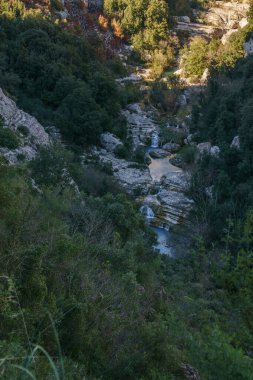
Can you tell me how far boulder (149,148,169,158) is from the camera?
33.8m

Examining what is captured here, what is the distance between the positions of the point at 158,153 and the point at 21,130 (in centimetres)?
1335

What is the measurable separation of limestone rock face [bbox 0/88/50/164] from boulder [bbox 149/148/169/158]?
10.6 metres

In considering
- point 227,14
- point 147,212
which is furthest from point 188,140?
point 227,14

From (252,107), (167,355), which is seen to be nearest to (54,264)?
(167,355)

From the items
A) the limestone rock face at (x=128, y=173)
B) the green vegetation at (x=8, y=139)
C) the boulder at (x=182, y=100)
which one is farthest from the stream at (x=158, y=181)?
the boulder at (x=182, y=100)

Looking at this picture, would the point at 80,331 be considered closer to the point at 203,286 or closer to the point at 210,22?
the point at 203,286

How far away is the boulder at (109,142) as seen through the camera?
32188 millimetres

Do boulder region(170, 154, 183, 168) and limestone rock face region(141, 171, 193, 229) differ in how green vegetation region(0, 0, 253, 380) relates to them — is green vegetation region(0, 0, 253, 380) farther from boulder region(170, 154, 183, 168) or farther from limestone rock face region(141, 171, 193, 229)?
limestone rock face region(141, 171, 193, 229)

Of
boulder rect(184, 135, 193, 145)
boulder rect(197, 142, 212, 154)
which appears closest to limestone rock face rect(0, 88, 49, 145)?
boulder rect(197, 142, 212, 154)

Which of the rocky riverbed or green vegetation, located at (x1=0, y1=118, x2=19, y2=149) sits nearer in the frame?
green vegetation, located at (x1=0, y1=118, x2=19, y2=149)

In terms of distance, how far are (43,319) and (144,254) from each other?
8.55 m

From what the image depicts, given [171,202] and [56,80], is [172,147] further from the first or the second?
[171,202]

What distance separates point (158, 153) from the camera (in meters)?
34.1

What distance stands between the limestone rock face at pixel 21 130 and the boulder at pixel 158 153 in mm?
10638
